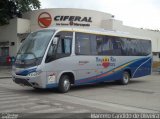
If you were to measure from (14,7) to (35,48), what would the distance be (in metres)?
25.5

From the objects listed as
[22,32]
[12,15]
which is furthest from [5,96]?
[12,15]

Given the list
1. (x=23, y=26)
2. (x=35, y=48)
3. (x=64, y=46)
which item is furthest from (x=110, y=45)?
(x=23, y=26)

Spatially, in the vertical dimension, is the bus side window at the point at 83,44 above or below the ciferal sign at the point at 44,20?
below

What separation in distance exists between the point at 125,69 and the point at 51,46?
268 inches

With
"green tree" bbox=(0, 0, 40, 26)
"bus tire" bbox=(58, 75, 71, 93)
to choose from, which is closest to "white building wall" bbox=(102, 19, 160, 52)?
"green tree" bbox=(0, 0, 40, 26)

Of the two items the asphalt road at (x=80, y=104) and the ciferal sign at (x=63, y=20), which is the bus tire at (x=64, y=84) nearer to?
the asphalt road at (x=80, y=104)

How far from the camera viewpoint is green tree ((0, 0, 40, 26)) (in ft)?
120

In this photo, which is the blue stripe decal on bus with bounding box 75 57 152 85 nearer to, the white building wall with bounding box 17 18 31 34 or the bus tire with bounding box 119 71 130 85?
the bus tire with bounding box 119 71 130 85

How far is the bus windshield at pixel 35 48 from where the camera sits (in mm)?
14156

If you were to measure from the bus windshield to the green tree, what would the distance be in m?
21.9

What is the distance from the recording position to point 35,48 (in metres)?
14.6

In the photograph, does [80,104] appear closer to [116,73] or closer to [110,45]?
[110,45]

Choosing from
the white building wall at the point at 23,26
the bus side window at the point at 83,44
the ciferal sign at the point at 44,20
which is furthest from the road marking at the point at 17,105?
the white building wall at the point at 23,26

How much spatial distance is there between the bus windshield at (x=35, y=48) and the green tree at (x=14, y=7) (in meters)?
21.9
